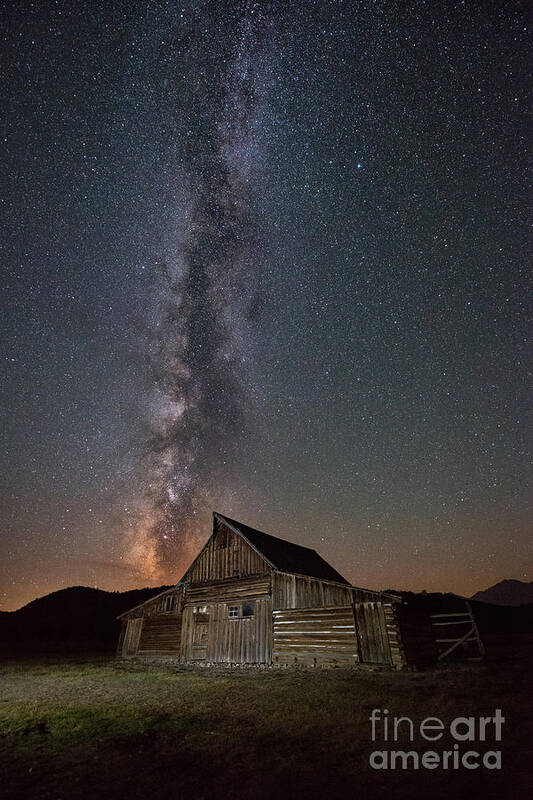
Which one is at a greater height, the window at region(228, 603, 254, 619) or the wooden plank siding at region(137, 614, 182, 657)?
the window at region(228, 603, 254, 619)

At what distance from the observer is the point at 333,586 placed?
19.8 metres

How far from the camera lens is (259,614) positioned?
21578mm

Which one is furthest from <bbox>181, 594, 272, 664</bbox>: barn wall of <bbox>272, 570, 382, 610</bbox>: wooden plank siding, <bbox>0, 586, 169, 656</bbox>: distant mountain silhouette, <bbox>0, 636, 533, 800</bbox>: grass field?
<bbox>0, 586, 169, 656</bbox>: distant mountain silhouette

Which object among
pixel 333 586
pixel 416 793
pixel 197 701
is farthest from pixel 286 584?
pixel 416 793

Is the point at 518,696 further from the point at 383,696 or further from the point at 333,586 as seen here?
the point at 333,586

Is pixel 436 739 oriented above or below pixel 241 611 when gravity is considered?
below

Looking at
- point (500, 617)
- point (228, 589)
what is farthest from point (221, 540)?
point (500, 617)

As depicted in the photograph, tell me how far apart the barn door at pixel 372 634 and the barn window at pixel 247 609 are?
21.0 feet

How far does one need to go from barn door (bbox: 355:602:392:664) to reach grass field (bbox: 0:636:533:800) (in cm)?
282

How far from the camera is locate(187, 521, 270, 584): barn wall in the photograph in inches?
915

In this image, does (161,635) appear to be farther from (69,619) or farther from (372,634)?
(69,619)

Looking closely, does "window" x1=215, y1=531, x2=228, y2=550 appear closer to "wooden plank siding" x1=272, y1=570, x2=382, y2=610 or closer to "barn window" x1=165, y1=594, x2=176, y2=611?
"wooden plank siding" x1=272, y1=570, x2=382, y2=610

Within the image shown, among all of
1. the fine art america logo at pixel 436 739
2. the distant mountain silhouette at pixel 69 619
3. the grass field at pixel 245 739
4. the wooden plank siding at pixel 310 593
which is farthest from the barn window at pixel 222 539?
the distant mountain silhouette at pixel 69 619

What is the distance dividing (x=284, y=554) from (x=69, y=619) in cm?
6217
